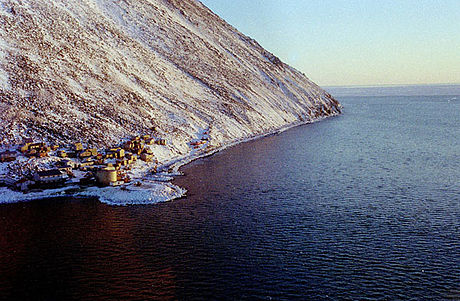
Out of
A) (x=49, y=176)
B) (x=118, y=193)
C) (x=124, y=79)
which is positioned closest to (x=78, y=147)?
(x=49, y=176)

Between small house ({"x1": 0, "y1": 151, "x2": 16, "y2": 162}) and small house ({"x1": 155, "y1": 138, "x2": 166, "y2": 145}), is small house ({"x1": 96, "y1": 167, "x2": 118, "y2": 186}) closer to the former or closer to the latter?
small house ({"x1": 0, "y1": 151, "x2": 16, "y2": 162})

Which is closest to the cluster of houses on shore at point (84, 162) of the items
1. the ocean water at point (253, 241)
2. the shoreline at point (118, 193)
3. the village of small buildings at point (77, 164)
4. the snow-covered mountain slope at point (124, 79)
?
the village of small buildings at point (77, 164)

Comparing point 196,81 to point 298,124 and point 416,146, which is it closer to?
point 298,124

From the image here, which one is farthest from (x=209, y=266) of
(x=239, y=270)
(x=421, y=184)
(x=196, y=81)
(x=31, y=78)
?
(x=196, y=81)

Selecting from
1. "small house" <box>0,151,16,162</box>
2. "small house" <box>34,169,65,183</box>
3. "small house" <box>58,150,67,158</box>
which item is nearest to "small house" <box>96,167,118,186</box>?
"small house" <box>34,169,65,183</box>

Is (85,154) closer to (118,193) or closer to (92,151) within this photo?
(92,151)

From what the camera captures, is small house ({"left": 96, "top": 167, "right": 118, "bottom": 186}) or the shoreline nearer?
the shoreline
